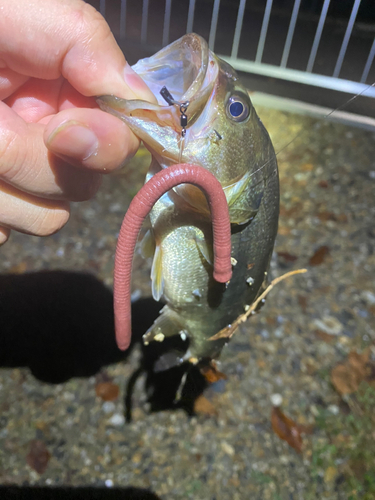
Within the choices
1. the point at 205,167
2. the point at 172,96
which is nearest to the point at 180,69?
the point at 172,96

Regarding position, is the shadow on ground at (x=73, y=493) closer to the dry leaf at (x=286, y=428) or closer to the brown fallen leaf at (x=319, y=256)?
the dry leaf at (x=286, y=428)

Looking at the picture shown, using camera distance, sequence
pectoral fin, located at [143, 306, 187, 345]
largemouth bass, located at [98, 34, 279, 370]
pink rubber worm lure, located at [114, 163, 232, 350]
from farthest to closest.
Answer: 1. pectoral fin, located at [143, 306, 187, 345]
2. largemouth bass, located at [98, 34, 279, 370]
3. pink rubber worm lure, located at [114, 163, 232, 350]

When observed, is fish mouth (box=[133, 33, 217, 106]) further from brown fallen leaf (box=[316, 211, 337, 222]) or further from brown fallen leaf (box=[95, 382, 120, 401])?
brown fallen leaf (box=[316, 211, 337, 222])

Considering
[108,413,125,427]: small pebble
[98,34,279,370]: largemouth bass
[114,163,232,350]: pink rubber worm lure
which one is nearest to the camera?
[114,163,232,350]: pink rubber worm lure

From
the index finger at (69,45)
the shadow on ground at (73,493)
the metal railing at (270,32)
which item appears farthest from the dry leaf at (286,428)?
the metal railing at (270,32)

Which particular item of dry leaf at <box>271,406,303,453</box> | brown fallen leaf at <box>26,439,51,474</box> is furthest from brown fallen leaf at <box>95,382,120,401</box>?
dry leaf at <box>271,406,303,453</box>

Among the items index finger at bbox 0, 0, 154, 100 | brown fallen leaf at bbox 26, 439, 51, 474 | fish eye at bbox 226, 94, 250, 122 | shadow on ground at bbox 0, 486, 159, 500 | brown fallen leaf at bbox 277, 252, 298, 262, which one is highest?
index finger at bbox 0, 0, 154, 100
